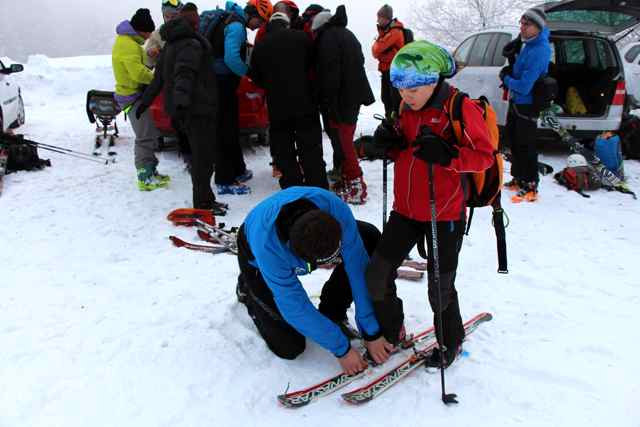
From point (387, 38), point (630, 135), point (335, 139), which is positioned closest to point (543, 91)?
point (335, 139)

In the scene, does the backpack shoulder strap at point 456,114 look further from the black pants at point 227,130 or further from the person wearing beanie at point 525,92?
the black pants at point 227,130

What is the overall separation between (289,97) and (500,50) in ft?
13.3

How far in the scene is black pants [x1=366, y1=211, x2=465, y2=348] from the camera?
2857 millimetres

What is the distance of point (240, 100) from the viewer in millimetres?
6898

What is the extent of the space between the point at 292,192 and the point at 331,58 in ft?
10.1

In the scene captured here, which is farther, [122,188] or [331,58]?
[122,188]

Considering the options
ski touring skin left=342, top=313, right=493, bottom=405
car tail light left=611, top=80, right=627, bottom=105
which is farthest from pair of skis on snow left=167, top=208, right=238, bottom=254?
car tail light left=611, top=80, right=627, bottom=105

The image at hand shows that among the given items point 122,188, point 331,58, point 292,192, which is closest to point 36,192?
point 122,188

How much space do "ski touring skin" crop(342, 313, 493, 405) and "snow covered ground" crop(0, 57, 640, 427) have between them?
5 centimetres

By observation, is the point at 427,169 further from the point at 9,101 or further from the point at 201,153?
the point at 9,101

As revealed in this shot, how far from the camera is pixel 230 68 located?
5.70 m

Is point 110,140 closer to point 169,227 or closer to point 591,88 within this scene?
point 169,227

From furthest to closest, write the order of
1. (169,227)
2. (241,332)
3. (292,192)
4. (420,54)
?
(169,227)
(241,332)
(292,192)
(420,54)

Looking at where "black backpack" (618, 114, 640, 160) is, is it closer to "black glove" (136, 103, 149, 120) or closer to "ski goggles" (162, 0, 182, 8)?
"ski goggles" (162, 0, 182, 8)
